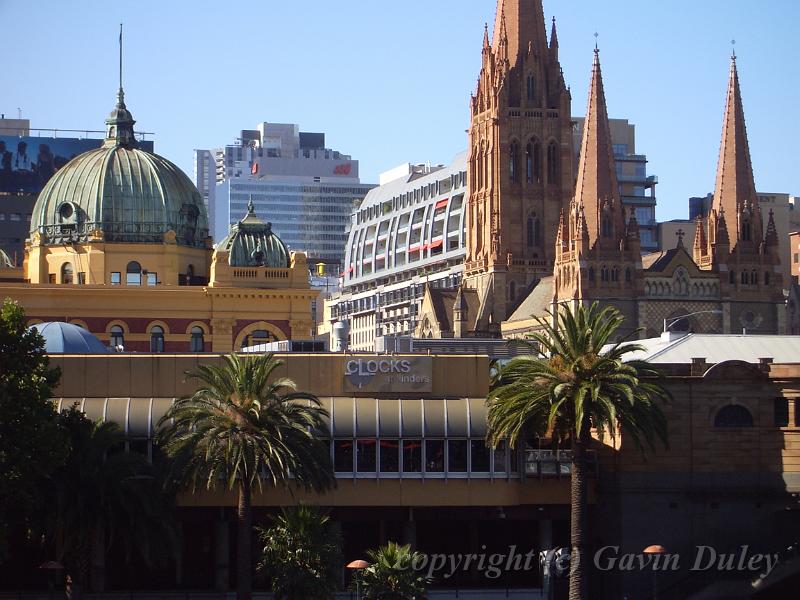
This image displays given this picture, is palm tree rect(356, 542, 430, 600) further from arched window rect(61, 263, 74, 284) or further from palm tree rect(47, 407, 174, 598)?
arched window rect(61, 263, 74, 284)

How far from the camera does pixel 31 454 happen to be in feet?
239

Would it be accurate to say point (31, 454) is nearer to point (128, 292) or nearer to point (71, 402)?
point (71, 402)

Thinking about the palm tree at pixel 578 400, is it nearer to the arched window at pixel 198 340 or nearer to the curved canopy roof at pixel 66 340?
the curved canopy roof at pixel 66 340

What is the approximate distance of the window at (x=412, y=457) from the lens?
84.2m

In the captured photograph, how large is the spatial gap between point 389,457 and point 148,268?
4998cm

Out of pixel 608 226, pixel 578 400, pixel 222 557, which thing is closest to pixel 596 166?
pixel 608 226

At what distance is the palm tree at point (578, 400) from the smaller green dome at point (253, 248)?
172 ft

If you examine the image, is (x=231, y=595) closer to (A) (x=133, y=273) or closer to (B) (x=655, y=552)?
(B) (x=655, y=552)

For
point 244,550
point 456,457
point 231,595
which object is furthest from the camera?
point 456,457

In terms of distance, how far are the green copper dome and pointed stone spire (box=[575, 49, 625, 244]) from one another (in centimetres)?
5111

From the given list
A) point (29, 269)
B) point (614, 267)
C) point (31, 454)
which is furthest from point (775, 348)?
point (614, 267)

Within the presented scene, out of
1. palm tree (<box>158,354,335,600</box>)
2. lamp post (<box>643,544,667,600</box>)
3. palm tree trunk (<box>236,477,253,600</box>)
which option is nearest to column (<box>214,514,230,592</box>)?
palm tree (<box>158,354,335,600</box>)

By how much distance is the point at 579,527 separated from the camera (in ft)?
253

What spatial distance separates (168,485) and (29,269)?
5789 centimetres
